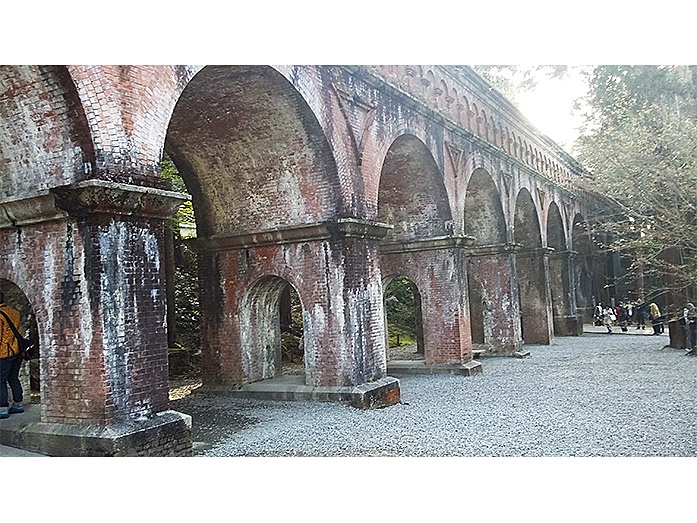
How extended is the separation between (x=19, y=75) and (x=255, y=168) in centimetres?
473

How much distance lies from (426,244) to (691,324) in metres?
7.11

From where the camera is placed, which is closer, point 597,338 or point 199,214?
point 199,214

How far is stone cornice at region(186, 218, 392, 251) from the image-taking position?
10.0 m

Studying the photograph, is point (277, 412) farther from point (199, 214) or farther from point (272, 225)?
point (199, 214)

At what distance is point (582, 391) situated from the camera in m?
12.0

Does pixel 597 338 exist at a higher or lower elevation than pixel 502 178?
lower

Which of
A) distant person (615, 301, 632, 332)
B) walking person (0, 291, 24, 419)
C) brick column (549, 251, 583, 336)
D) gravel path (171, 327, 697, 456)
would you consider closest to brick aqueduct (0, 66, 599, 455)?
walking person (0, 291, 24, 419)

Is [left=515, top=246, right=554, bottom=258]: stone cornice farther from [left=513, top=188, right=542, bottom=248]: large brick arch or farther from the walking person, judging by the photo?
the walking person

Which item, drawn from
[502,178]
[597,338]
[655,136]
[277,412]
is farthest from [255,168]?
[597,338]

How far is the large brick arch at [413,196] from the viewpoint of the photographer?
45.0ft

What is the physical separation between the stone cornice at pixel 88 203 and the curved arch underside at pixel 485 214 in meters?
12.0

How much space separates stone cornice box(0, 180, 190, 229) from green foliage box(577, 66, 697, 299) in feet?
27.8

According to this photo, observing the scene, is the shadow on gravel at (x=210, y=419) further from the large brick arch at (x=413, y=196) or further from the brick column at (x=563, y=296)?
the brick column at (x=563, y=296)

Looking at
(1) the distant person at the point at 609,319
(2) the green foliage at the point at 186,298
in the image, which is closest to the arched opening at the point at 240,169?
(2) the green foliage at the point at 186,298
